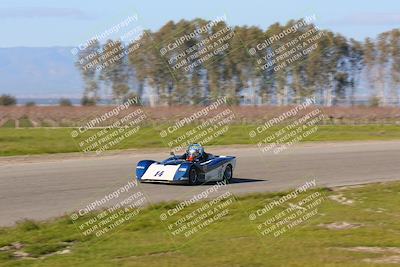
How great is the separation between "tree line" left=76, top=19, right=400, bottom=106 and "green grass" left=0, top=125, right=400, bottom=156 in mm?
22520

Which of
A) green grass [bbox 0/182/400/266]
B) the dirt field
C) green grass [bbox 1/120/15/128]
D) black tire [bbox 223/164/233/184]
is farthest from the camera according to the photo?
the dirt field

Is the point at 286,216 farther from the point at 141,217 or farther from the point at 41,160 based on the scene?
the point at 41,160

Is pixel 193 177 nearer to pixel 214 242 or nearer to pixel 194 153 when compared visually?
pixel 194 153

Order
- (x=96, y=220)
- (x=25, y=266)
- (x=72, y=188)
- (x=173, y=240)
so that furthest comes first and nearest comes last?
(x=72, y=188), (x=96, y=220), (x=173, y=240), (x=25, y=266)

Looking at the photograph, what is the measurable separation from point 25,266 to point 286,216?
552cm

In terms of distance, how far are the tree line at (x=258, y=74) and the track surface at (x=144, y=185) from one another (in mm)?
35569

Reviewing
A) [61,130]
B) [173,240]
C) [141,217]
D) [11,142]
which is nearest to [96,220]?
[141,217]

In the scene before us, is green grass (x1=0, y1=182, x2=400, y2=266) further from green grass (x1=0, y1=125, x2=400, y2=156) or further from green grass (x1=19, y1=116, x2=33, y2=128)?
green grass (x1=19, y1=116, x2=33, y2=128)

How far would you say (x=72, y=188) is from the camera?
650 inches

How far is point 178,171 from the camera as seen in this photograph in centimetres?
1753

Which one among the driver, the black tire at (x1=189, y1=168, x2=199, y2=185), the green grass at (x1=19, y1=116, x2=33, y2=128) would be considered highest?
the green grass at (x1=19, y1=116, x2=33, y2=128)

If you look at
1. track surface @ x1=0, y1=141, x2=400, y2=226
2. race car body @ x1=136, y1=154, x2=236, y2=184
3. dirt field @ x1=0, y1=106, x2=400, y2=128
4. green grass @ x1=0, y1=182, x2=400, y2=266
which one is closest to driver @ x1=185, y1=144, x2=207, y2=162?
race car body @ x1=136, y1=154, x2=236, y2=184

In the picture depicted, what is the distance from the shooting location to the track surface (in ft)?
48.7

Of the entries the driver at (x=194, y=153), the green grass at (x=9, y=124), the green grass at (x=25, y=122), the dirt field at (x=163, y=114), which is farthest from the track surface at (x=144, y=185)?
the green grass at (x=25, y=122)
